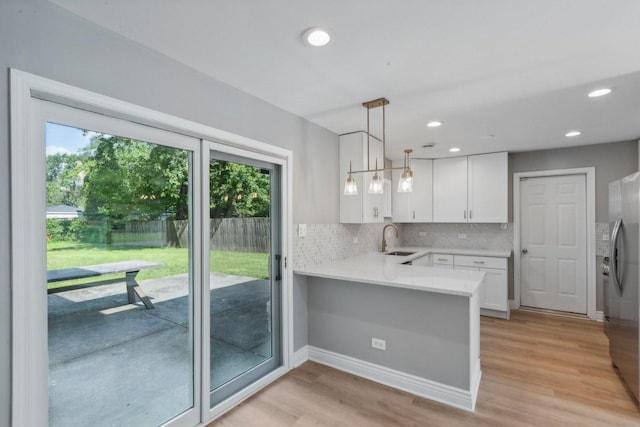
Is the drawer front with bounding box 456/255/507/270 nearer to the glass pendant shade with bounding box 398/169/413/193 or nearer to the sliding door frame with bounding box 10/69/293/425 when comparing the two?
the glass pendant shade with bounding box 398/169/413/193

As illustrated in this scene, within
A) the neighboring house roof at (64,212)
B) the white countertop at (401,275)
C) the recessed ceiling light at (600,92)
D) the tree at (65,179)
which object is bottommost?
the white countertop at (401,275)

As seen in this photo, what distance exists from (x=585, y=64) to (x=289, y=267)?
2.59 m

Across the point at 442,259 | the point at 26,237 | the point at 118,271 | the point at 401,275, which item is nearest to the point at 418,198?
the point at 442,259

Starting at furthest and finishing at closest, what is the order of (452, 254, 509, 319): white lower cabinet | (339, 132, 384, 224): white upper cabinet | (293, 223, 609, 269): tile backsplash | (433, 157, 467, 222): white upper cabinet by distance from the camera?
1. (433, 157, 467, 222): white upper cabinet
2. (452, 254, 509, 319): white lower cabinet
3. (339, 132, 384, 224): white upper cabinet
4. (293, 223, 609, 269): tile backsplash

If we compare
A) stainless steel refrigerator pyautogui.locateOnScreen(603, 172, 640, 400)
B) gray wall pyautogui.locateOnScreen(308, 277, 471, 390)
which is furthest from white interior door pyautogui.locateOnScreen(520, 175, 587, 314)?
Answer: gray wall pyautogui.locateOnScreen(308, 277, 471, 390)

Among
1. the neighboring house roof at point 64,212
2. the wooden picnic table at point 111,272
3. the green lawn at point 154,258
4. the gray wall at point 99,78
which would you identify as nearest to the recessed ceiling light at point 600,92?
the gray wall at point 99,78

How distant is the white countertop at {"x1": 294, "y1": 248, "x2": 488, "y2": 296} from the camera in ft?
7.16

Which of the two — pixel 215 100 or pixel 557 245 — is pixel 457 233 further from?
pixel 215 100

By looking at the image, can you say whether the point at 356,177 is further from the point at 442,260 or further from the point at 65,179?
the point at 65,179

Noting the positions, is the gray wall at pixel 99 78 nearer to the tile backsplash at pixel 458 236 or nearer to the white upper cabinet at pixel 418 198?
the white upper cabinet at pixel 418 198

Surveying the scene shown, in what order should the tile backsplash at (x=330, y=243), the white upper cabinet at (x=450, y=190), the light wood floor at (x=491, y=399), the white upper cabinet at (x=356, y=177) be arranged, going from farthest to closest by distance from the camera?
the white upper cabinet at (x=450, y=190) → the white upper cabinet at (x=356, y=177) → the tile backsplash at (x=330, y=243) → the light wood floor at (x=491, y=399)

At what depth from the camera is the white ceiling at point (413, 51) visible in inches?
57.0

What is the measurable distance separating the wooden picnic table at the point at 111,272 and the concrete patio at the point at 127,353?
31 millimetres

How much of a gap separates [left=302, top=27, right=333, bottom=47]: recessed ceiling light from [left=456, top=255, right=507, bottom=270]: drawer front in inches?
148
